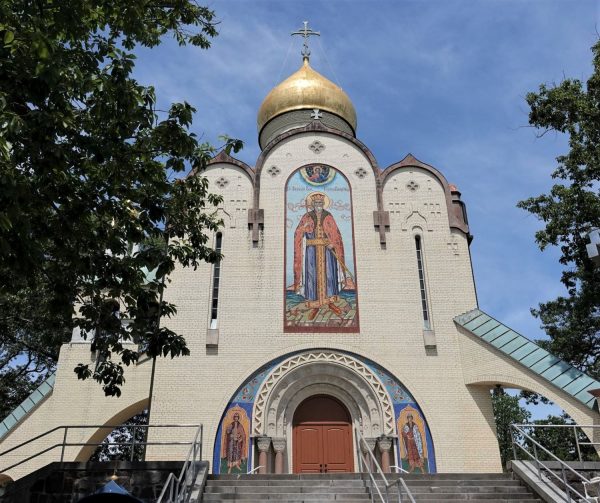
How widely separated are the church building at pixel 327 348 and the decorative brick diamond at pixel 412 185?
0.07m

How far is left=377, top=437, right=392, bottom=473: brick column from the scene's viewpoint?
13070mm

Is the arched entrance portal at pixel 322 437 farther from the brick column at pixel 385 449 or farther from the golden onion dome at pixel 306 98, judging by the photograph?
the golden onion dome at pixel 306 98

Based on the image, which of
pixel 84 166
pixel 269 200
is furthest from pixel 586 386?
pixel 84 166

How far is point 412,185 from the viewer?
16734mm

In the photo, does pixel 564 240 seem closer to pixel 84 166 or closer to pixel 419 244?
pixel 419 244

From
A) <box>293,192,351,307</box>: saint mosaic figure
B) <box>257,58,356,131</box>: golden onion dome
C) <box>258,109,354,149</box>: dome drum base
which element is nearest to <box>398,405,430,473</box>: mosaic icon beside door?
<box>293,192,351,307</box>: saint mosaic figure

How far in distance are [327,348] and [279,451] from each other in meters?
2.64

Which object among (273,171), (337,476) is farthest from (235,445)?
(273,171)

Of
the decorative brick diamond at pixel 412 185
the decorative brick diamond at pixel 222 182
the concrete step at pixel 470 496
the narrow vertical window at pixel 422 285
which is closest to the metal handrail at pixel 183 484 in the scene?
the concrete step at pixel 470 496

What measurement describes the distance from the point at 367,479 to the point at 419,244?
7.36 m

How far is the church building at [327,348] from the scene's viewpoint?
13391mm

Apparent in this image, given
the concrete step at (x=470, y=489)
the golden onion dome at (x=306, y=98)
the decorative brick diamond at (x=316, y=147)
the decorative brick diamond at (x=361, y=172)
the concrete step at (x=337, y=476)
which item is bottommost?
the concrete step at (x=470, y=489)

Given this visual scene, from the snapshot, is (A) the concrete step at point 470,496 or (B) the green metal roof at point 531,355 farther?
(B) the green metal roof at point 531,355

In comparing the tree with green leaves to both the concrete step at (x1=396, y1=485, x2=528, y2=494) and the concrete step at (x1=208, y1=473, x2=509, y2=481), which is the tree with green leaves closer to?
the concrete step at (x1=208, y1=473, x2=509, y2=481)
